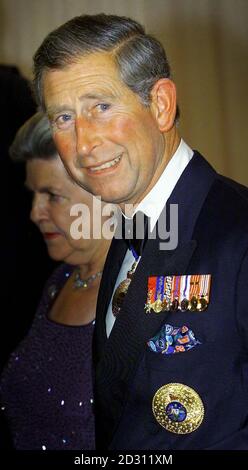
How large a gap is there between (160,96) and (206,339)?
18.9 inches

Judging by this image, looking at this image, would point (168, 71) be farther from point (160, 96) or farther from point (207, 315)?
point (207, 315)

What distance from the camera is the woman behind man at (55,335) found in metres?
2.02

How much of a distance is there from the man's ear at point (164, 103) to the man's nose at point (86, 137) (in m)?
0.13

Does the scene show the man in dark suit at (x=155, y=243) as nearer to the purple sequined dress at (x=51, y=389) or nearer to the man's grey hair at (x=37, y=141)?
the purple sequined dress at (x=51, y=389)

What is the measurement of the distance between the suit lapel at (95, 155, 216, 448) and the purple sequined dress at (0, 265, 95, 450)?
1.60ft

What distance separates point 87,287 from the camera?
224 centimetres

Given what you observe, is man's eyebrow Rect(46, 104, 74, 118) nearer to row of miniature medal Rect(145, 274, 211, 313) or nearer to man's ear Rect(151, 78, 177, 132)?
man's ear Rect(151, 78, 177, 132)

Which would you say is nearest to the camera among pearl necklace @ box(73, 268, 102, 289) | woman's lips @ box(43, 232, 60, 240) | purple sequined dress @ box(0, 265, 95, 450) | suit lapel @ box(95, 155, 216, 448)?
suit lapel @ box(95, 155, 216, 448)

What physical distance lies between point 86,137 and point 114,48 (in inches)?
6.7

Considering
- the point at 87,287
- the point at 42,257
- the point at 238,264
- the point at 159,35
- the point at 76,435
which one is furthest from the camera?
the point at 159,35

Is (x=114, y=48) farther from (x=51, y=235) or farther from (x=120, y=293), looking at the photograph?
(x=51, y=235)

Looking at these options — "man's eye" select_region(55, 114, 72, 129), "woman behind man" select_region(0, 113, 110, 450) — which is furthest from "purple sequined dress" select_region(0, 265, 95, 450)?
"man's eye" select_region(55, 114, 72, 129)

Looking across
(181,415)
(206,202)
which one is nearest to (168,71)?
(206,202)

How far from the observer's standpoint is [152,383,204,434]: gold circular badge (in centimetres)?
131
